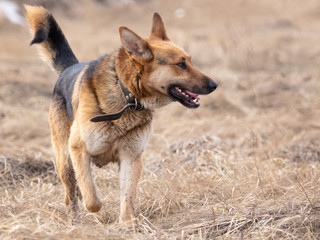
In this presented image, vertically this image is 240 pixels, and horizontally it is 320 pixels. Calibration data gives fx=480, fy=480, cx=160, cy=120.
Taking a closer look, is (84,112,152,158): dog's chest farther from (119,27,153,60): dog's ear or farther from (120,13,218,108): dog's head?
(119,27,153,60): dog's ear

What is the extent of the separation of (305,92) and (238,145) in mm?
3879

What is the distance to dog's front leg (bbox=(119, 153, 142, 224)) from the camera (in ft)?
13.8

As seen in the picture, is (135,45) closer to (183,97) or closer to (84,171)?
(183,97)

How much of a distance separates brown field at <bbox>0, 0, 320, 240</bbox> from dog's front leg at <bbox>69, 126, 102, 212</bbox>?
0.19 metres

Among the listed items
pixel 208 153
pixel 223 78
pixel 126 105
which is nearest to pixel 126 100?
pixel 126 105

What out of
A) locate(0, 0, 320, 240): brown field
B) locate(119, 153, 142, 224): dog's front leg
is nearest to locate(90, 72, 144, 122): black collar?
locate(119, 153, 142, 224): dog's front leg

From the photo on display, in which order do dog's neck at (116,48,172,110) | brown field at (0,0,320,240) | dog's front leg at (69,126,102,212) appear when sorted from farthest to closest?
dog's front leg at (69,126,102,212)
dog's neck at (116,48,172,110)
brown field at (0,0,320,240)

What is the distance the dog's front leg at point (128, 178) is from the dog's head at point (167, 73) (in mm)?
646

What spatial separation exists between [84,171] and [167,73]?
3.74 feet

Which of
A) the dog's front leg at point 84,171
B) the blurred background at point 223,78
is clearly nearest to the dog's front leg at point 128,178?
the dog's front leg at point 84,171

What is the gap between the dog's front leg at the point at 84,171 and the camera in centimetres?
421

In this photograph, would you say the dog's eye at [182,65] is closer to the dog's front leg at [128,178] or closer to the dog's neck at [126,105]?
the dog's neck at [126,105]

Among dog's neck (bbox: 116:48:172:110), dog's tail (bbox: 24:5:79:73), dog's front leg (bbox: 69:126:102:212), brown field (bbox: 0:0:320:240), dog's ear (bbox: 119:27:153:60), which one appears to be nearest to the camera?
brown field (bbox: 0:0:320:240)

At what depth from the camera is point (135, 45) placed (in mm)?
4074
